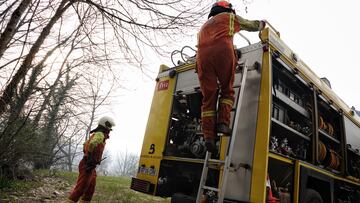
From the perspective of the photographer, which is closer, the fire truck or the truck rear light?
the fire truck

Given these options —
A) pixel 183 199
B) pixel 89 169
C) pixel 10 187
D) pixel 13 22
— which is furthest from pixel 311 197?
pixel 10 187

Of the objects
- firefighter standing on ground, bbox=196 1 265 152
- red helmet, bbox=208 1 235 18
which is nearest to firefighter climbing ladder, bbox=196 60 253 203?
firefighter standing on ground, bbox=196 1 265 152

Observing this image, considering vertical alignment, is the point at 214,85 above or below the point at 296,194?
above

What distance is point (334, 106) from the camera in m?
4.79

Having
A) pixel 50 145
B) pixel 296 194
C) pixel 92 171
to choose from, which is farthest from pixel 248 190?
pixel 50 145

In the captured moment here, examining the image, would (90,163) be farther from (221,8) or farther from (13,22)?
(221,8)

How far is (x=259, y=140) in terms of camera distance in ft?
9.77

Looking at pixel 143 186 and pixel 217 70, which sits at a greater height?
pixel 217 70

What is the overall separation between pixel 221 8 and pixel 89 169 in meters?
3.54

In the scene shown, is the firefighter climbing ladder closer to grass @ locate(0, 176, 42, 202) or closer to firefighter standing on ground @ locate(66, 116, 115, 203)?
firefighter standing on ground @ locate(66, 116, 115, 203)

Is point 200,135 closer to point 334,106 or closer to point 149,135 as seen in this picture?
point 149,135

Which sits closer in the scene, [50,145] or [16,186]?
[16,186]

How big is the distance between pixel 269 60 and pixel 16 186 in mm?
6740

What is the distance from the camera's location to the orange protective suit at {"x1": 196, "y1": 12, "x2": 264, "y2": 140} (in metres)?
3.02
